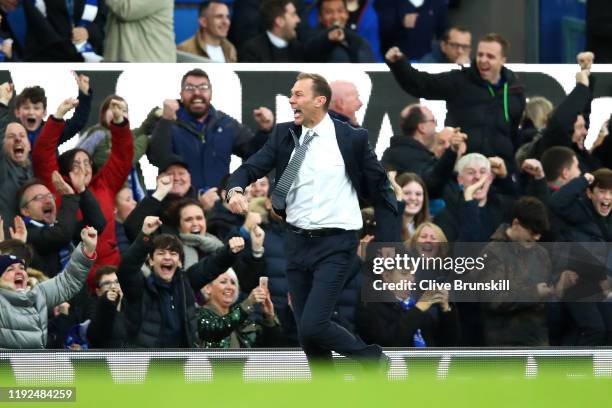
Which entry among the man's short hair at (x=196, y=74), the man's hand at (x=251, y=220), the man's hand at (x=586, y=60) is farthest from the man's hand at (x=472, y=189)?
the man's short hair at (x=196, y=74)

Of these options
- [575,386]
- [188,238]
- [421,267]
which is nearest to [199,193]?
[188,238]

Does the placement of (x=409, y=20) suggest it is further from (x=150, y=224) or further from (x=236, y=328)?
(x=150, y=224)

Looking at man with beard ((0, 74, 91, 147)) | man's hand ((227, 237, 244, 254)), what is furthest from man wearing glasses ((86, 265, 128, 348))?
man with beard ((0, 74, 91, 147))

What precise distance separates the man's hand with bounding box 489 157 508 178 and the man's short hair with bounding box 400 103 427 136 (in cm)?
61

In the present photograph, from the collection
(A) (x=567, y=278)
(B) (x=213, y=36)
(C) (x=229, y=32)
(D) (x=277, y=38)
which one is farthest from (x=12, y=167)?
(A) (x=567, y=278)

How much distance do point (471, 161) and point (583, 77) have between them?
1.15 metres

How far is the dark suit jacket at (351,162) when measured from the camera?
11078 millimetres

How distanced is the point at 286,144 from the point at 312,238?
0.57 meters

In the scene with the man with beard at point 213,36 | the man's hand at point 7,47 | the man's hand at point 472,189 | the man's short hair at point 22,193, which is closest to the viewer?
the man's short hair at point 22,193

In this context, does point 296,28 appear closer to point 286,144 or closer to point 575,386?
point 286,144

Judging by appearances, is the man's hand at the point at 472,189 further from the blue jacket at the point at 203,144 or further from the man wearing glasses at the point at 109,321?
the man wearing glasses at the point at 109,321

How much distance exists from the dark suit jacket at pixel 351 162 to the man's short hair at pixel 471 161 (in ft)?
8.32

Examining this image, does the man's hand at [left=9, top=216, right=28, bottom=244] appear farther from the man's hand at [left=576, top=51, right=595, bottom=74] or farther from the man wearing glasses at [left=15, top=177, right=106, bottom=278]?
the man's hand at [left=576, top=51, right=595, bottom=74]

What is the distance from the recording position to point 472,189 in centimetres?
1366
